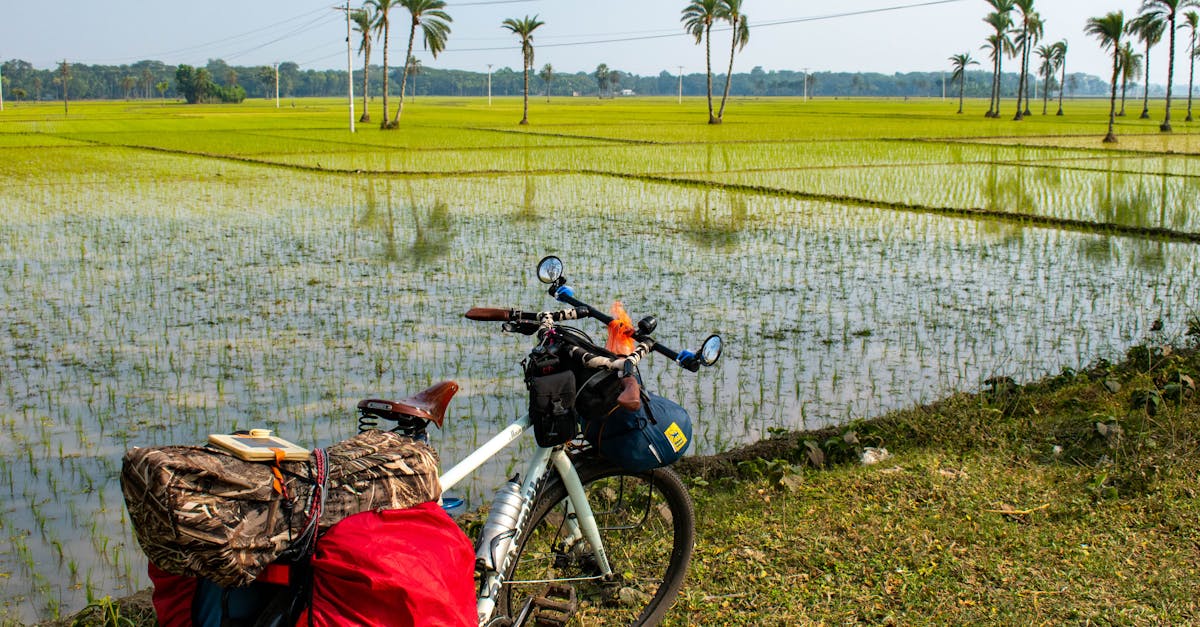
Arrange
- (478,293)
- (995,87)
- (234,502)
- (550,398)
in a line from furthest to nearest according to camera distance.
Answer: (995,87) → (478,293) → (550,398) → (234,502)

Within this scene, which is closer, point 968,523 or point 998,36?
point 968,523

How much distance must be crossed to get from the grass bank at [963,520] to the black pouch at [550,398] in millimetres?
920

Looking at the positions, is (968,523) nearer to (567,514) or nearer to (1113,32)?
(567,514)

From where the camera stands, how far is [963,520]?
3707 millimetres

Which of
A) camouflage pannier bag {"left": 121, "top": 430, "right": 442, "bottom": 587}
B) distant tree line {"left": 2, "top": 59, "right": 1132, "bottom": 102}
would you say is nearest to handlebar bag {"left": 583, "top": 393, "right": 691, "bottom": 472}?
camouflage pannier bag {"left": 121, "top": 430, "right": 442, "bottom": 587}

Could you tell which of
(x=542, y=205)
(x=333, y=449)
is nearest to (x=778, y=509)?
(x=333, y=449)

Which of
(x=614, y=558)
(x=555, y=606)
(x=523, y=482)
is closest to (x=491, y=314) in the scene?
(x=523, y=482)

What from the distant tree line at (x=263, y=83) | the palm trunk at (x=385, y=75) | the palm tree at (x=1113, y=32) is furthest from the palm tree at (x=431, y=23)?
the distant tree line at (x=263, y=83)

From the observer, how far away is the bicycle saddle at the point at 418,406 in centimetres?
223

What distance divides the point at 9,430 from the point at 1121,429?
5.09 meters

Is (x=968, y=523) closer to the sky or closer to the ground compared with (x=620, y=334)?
closer to the ground

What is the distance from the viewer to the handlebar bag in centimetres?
251

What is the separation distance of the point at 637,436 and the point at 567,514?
0.40m

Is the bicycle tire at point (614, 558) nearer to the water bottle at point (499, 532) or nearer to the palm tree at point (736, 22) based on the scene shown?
the water bottle at point (499, 532)
